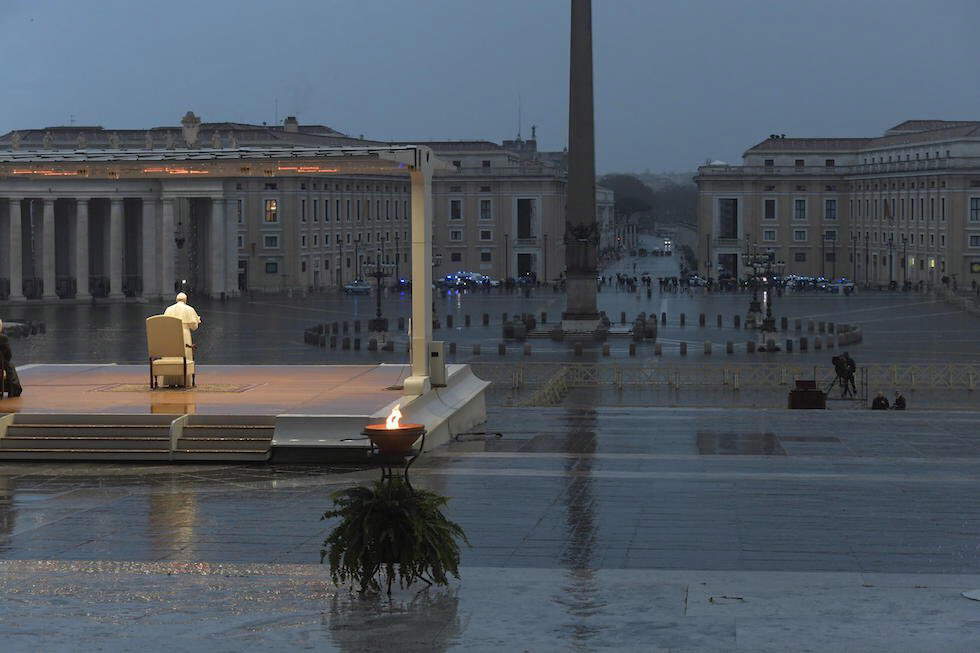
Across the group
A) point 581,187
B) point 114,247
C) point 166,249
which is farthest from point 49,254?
point 581,187

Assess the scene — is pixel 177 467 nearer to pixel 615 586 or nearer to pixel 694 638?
pixel 615 586

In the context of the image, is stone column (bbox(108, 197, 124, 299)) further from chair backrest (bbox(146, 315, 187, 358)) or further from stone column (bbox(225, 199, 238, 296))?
chair backrest (bbox(146, 315, 187, 358))

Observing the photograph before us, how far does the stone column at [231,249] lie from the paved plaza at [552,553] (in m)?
74.2

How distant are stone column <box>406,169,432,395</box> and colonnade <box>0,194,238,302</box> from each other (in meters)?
63.2

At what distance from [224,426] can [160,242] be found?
238 ft

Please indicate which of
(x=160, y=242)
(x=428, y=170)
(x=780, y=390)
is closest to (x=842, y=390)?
(x=780, y=390)

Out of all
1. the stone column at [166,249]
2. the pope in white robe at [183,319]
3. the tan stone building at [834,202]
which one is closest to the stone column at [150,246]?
the stone column at [166,249]

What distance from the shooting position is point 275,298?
313 feet

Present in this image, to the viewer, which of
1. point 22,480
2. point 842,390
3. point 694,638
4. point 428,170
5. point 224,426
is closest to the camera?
point 694,638

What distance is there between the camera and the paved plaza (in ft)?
34.3

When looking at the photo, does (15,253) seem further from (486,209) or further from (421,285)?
(421,285)

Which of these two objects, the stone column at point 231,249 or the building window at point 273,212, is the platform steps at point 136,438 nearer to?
the stone column at point 231,249

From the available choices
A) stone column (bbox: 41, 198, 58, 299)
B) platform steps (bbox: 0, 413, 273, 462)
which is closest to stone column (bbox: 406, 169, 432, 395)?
platform steps (bbox: 0, 413, 273, 462)

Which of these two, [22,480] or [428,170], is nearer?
[22,480]
